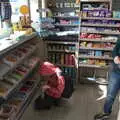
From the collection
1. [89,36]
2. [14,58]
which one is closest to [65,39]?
[89,36]

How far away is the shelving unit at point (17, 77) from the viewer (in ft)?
9.98

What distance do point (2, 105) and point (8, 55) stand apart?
0.76 m

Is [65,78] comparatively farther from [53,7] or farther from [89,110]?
[53,7]

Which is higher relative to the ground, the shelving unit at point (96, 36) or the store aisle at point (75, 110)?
the shelving unit at point (96, 36)

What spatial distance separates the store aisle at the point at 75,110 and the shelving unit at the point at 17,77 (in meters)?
0.25

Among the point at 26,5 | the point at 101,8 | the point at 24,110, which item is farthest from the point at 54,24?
the point at 24,110

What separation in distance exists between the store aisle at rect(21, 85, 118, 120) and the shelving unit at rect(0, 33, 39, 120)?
0.82ft

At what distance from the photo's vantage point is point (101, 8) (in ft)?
14.3

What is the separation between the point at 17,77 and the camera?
3.42 meters

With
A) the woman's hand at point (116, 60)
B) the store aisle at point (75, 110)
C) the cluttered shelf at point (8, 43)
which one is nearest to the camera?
the cluttered shelf at point (8, 43)

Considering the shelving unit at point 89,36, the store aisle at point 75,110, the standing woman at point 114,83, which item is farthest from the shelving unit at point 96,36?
the standing woman at point 114,83

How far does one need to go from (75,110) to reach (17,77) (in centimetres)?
114

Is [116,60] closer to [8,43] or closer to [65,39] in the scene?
[8,43]

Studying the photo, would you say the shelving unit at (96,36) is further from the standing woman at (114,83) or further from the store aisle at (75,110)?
the standing woman at (114,83)
